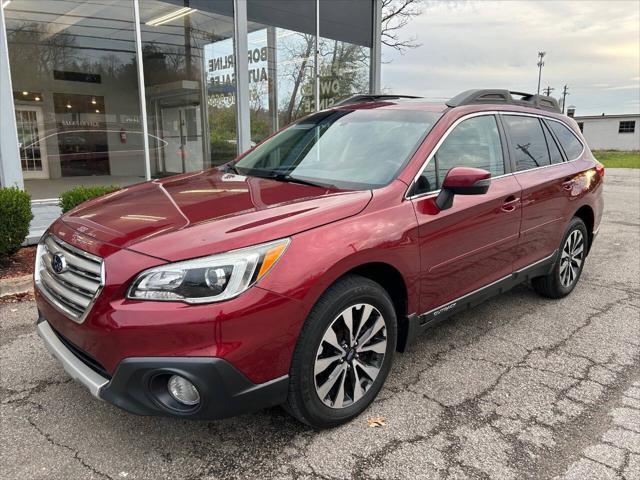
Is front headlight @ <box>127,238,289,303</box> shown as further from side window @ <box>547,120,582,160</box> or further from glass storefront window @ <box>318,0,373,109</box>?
glass storefront window @ <box>318,0,373,109</box>

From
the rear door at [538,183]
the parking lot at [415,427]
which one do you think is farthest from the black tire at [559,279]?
the parking lot at [415,427]

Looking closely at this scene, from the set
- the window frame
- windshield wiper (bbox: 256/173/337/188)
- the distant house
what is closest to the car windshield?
windshield wiper (bbox: 256/173/337/188)

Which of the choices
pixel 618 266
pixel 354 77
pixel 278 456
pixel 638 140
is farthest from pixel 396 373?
pixel 638 140

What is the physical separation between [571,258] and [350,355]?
315cm

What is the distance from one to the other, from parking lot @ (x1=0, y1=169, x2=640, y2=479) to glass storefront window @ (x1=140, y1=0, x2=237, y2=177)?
26.6 ft

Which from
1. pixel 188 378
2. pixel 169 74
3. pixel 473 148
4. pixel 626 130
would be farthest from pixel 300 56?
pixel 626 130

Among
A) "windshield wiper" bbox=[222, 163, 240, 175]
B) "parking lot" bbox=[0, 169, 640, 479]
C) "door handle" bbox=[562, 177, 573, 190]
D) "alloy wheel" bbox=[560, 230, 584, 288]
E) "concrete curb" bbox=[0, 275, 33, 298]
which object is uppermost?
"windshield wiper" bbox=[222, 163, 240, 175]

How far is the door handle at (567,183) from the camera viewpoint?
4344mm

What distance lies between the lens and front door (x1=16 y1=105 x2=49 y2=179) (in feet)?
27.3

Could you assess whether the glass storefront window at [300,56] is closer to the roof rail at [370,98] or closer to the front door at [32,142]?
the front door at [32,142]

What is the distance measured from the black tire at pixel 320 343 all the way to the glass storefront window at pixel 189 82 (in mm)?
8778

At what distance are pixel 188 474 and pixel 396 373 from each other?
152 centimetres

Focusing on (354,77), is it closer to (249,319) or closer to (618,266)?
(618,266)

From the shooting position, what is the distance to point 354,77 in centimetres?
1310
